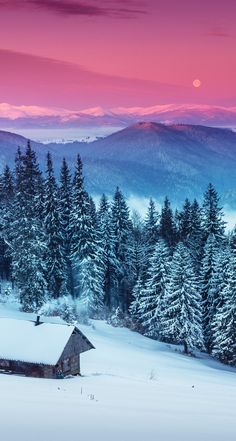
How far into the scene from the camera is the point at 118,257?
62.9 meters

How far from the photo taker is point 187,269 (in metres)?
45.1

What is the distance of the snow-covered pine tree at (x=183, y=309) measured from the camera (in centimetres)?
4394

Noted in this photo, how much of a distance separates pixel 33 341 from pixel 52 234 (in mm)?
26866

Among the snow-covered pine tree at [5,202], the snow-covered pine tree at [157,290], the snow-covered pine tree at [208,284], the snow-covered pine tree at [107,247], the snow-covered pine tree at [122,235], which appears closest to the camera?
the snow-covered pine tree at [208,284]

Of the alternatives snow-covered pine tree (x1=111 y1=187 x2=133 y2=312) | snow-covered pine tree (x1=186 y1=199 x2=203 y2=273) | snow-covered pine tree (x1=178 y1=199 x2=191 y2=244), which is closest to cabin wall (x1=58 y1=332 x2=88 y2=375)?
snow-covered pine tree (x1=186 y1=199 x2=203 y2=273)

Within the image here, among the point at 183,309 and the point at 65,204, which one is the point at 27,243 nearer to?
the point at 65,204

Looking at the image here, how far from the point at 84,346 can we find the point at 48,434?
2218cm

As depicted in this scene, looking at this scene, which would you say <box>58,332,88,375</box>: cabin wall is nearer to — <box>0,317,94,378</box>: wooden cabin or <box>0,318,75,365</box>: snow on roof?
<box>0,317,94,378</box>: wooden cabin

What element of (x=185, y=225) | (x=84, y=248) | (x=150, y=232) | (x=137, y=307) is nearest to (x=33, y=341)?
(x=84, y=248)

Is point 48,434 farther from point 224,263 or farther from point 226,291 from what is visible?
point 224,263

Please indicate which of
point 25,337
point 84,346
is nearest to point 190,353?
point 84,346

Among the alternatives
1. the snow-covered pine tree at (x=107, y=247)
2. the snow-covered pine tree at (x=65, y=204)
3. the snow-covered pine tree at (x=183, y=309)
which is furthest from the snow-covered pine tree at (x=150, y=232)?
the snow-covered pine tree at (x=183, y=309)

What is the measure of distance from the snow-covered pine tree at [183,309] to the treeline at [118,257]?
9 centimetres

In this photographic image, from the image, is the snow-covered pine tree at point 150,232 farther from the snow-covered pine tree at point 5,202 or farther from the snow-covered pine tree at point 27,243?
the snow-covered pine tree at point 5,202
